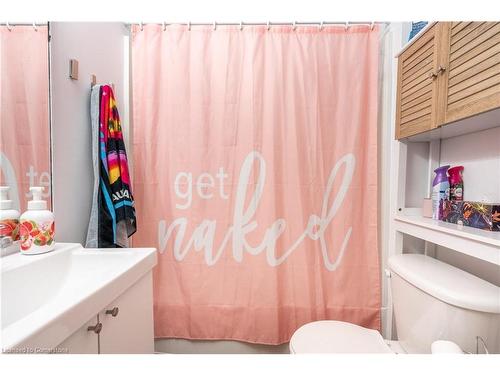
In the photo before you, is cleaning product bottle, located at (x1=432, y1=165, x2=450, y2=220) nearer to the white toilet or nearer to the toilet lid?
the white toilet

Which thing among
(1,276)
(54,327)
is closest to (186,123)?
(1,276)

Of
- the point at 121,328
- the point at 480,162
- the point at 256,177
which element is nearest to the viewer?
the point at 121,328

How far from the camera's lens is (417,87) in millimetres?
954

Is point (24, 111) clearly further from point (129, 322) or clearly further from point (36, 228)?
point (129, 322)

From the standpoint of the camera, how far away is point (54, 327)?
17.8 inches

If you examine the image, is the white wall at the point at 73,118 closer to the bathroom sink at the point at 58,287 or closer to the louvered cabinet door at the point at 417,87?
the bathroom sink at the point at 58,287

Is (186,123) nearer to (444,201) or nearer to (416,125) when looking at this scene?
(416,125)

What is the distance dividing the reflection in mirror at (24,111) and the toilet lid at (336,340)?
112 cm

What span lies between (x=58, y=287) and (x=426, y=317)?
1.20 meters

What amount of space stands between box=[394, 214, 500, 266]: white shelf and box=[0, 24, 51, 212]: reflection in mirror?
1.44m

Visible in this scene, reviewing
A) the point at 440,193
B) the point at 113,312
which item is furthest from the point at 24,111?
the point at 440,193

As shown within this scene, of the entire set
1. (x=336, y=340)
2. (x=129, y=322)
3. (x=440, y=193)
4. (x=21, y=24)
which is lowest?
(x=336, y=340)

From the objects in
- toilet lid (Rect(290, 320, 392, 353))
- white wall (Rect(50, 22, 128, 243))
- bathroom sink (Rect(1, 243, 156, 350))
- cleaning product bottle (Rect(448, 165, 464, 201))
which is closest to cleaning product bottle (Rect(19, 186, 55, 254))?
bathroom sink (Rect(1, 243, 156, 350))
